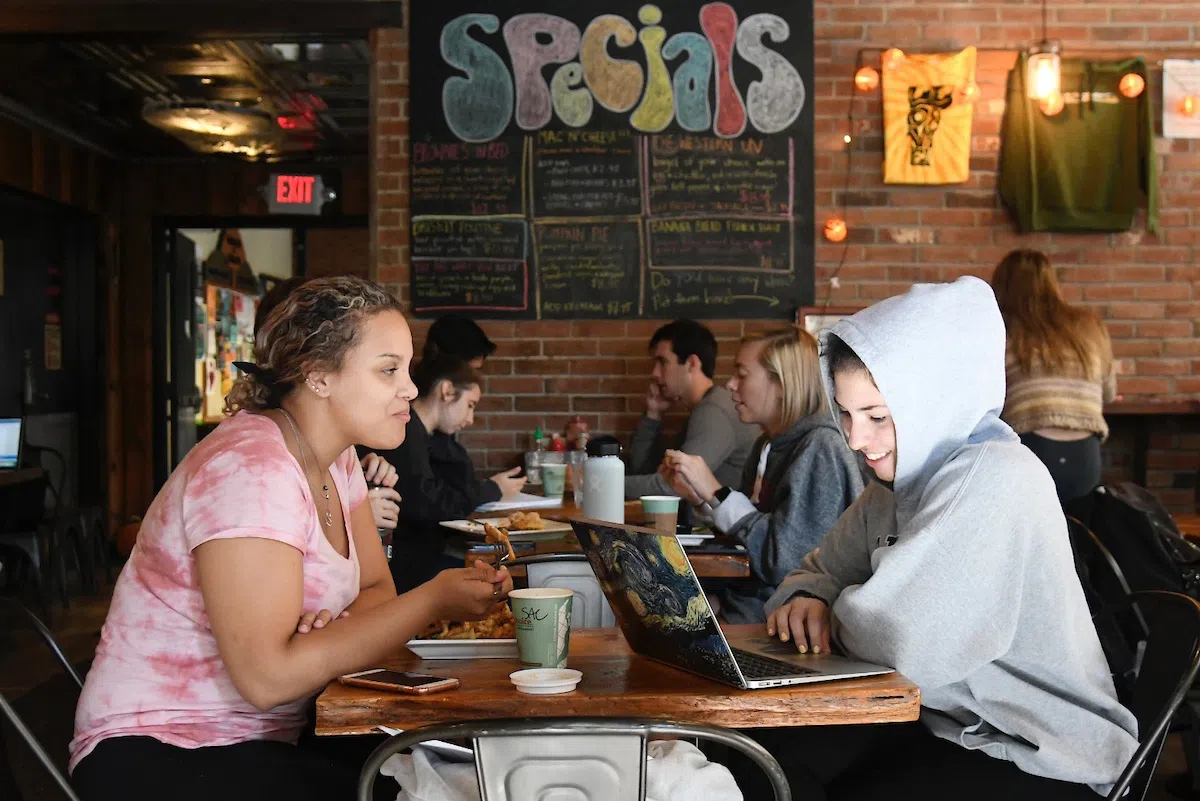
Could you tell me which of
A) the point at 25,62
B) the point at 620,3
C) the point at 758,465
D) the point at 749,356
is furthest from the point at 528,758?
the point at 25,62

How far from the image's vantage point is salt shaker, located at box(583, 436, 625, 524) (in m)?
3.15

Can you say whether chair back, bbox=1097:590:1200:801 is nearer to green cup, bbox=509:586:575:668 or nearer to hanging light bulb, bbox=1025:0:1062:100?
green cup, bbox=509:586:575:668

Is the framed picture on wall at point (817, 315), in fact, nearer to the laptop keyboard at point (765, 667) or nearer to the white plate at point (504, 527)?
the white plate at point (504, 527)

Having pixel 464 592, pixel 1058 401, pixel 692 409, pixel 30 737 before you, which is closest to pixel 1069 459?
pixel 1058 401

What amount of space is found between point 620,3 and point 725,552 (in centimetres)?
325

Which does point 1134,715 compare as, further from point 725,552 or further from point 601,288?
Result: point 601,288

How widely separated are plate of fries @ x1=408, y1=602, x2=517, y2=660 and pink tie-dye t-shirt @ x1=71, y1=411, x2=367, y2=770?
213mm

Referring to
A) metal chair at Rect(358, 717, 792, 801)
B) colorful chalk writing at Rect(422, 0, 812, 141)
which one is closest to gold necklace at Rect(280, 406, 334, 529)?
metal chair at Rect(358, 717, 792, 801)

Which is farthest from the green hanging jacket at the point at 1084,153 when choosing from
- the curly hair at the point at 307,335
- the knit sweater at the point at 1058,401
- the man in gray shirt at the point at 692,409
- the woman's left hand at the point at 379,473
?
the curly hair at the point at 307,335

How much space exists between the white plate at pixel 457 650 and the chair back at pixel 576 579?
2.20ft

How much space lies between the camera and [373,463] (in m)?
3.29

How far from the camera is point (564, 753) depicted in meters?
1.34

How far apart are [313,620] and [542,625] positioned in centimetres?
35

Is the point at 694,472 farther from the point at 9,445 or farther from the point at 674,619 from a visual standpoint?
the point at 9,445
